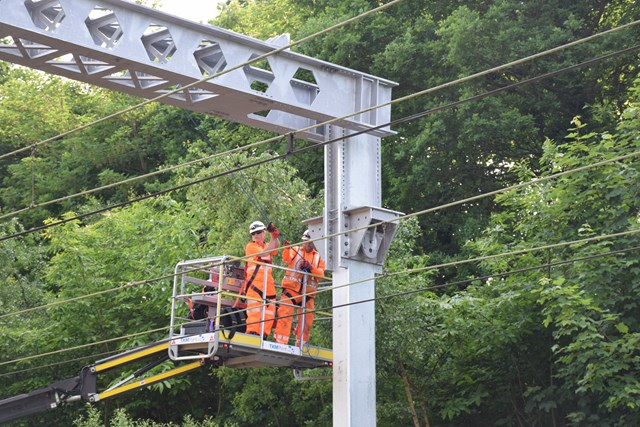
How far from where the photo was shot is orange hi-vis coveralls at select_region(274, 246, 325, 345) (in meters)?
15.3

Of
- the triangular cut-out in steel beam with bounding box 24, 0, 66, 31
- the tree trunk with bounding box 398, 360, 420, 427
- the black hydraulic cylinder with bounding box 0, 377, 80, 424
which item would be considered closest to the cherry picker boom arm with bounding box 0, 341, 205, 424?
the black hydraulic cylinder with bounding box 0, 377, 80, 424

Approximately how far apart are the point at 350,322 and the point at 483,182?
15.9m

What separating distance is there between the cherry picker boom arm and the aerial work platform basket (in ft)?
1.67

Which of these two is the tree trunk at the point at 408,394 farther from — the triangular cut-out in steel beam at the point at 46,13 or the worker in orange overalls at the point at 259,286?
the triangular cut-out in steel beam at the point at 46,13

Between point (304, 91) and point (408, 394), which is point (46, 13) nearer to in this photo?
point (304, 91)

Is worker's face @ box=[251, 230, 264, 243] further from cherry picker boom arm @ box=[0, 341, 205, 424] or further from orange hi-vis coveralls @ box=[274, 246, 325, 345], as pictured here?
cherry picker boom arm @ box=[0, 341, 205, 424]

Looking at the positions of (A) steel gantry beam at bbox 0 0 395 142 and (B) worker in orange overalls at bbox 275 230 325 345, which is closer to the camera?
(A) steel gantry beam at bbox 0 0 395 142

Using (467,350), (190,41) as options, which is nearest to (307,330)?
(190,41)

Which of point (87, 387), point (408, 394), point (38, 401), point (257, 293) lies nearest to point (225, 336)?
point (257, 293)

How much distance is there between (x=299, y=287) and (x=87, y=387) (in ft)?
11.5

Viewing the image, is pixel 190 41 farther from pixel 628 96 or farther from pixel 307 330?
pixel 628 96

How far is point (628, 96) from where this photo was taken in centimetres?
2759

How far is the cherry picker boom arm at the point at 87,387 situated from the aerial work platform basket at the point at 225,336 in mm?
508

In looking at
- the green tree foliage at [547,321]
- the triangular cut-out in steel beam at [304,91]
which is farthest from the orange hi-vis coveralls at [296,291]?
the green tree foliage at [547,321]
